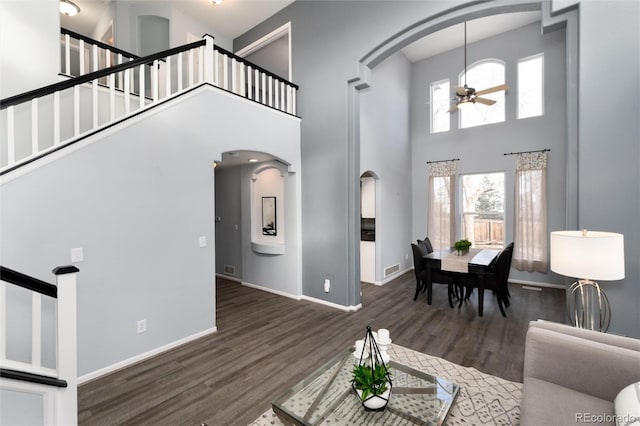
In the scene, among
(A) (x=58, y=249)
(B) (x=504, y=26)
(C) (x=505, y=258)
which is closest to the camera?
(A) (x=58, y=249)

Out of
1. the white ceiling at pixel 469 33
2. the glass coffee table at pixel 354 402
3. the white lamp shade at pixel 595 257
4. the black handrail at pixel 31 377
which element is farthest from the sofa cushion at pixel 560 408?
the white ceiling at pixel 469 33

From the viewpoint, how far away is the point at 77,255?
251 cm

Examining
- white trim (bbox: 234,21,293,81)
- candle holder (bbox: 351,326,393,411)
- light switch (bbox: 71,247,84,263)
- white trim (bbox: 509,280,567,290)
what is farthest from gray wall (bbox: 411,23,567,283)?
light switch (bbox: 71,247,84,263)

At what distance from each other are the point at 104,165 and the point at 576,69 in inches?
175

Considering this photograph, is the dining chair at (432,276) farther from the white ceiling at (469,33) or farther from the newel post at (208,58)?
the white ceiling at (469,33)

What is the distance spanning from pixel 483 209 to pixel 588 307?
4.07 meters

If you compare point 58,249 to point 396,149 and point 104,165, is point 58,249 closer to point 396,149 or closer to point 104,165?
point 104,165

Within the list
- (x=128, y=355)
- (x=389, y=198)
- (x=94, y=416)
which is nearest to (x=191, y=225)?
(x=128, y=355)

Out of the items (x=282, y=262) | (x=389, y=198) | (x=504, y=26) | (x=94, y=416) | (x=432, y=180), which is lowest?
(x=94, y=416)

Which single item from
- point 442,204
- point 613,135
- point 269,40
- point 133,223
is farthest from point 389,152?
point 133,223

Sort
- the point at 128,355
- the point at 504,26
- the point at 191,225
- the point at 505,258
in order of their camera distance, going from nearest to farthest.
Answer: the point at 128,355
the point at 191,225
the point at 505,258
the point at 504,26

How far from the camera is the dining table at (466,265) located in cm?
393

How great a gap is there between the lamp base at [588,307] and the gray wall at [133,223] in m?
3.70

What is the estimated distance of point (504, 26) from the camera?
575cm
